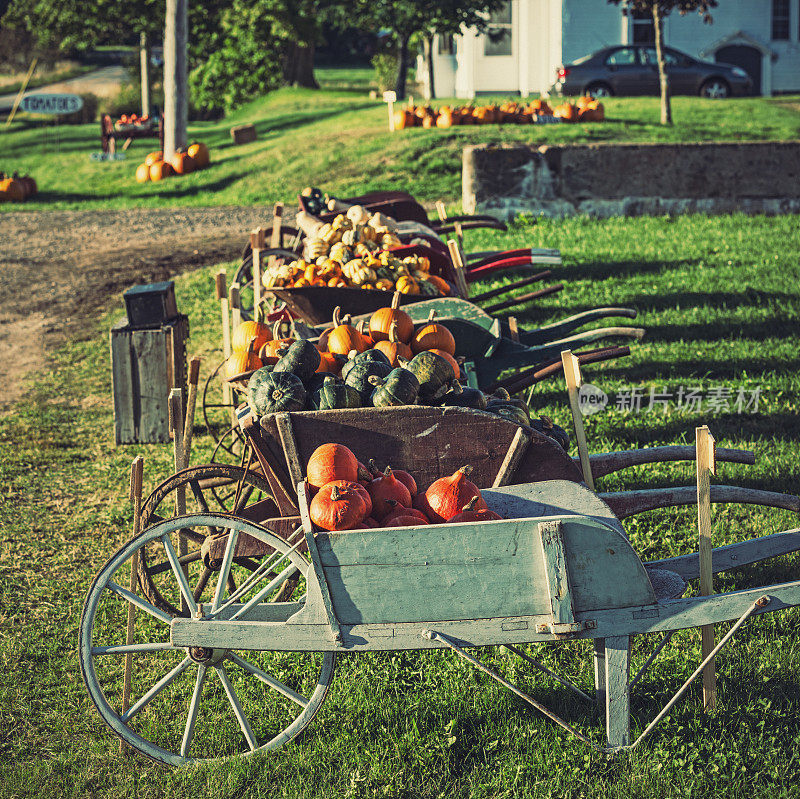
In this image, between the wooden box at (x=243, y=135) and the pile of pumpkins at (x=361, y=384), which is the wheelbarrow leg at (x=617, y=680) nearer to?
the pile of pumpkins at (x=361, y=384)

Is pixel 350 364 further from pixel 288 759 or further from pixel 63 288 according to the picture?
pixel 63 288

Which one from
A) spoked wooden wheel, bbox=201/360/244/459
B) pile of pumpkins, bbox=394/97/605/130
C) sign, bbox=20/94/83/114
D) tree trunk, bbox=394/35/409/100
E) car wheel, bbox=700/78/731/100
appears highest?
tree trunk, bbox=394/35/409/100

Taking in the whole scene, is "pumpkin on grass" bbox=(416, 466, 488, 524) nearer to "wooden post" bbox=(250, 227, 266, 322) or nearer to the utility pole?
"wooden post" bbox=(250, 227, 266, 322)

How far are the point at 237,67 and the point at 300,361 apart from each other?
31.3m

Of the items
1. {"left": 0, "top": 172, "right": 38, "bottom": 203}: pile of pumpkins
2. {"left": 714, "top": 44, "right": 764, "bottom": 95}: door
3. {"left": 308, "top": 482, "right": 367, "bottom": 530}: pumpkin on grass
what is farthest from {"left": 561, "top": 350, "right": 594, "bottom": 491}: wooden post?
{"left": 714, "top": 44, "right": 764, "bottom": 95}: door

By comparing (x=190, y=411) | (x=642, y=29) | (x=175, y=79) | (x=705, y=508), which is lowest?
(x=705, y=508)

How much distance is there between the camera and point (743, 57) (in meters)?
31.3

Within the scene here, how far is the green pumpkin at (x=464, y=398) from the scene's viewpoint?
13.3 ft

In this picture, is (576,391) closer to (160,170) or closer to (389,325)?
(389,325)

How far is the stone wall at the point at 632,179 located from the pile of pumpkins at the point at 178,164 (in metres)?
9.84

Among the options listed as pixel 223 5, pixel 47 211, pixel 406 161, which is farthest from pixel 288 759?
pixel 223 5

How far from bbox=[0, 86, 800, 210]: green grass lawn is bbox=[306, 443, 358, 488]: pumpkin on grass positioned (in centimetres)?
1326

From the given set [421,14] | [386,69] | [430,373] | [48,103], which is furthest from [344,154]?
[386,69]

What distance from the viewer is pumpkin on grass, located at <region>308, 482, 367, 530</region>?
322 cm
